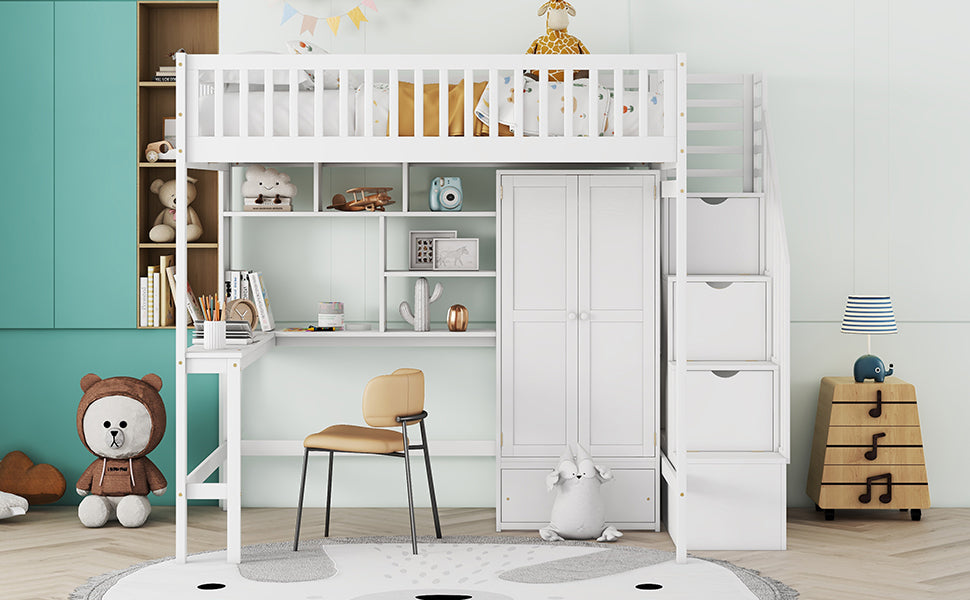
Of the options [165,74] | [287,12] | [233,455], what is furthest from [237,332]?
[287,12]

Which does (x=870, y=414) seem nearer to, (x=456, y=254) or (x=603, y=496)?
(x=603, y=496)

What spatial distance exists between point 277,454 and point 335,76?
1.78 m

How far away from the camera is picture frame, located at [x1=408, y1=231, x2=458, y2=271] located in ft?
14.0

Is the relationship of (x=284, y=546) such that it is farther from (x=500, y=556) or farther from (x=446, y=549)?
(x=500, y=556)

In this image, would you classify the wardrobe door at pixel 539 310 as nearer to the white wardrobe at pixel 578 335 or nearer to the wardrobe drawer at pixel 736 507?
the white wardrobe at pixel 578 335

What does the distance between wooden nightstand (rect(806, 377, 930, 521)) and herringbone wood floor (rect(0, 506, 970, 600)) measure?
13 cm

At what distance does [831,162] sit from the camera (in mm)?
4453

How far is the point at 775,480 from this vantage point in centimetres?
380

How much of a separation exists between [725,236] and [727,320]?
392 millimetres

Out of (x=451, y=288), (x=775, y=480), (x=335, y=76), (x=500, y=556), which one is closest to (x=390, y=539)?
(x=500, y=556)

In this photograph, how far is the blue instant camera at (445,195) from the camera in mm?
4199

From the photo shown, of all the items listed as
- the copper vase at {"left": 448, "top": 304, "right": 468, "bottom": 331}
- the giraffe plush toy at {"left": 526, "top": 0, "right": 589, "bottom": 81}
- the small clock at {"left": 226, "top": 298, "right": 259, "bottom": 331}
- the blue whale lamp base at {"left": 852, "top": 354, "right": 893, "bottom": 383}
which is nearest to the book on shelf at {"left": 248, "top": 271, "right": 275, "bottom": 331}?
the small clock at {"left": 226, "top": 298, "right": 259, "bottom": 331}

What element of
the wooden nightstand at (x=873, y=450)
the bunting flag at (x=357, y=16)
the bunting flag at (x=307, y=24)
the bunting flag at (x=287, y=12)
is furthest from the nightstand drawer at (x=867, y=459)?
the bunting flag at (x=287, y=12)

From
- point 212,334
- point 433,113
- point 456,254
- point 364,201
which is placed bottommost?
point 212,334
